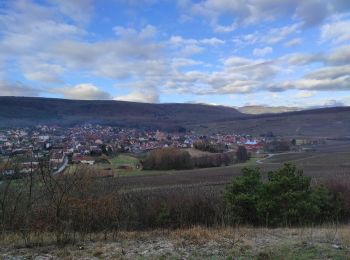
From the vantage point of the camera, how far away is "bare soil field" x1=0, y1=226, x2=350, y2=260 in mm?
6844

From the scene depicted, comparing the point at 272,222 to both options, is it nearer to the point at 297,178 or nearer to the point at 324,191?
the point at 297,178

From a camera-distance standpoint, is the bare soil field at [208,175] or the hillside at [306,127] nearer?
the bare soil field at [208,175]

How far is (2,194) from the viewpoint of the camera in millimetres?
9320

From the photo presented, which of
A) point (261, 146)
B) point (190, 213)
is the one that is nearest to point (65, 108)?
point (261, 146)

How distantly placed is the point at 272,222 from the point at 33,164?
1330cm

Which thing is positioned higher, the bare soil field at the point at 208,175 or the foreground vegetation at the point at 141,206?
Answer: the foreground vegetation at the point at 141,206

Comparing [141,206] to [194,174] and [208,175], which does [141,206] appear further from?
[194,174]

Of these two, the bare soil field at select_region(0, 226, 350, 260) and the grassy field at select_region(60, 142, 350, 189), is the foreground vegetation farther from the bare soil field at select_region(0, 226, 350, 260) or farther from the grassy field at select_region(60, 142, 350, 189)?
the grassy field at select_region(60, 142, 350, 189)

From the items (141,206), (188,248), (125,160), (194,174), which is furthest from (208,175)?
(188,248)

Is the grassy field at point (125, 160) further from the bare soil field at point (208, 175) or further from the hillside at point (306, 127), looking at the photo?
the hillside at point (306, 127)

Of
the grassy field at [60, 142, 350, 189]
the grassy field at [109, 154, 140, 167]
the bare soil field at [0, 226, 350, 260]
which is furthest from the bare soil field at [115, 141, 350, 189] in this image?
the bare soil field at [0, 226, 350, 260]

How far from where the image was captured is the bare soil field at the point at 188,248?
684 cm

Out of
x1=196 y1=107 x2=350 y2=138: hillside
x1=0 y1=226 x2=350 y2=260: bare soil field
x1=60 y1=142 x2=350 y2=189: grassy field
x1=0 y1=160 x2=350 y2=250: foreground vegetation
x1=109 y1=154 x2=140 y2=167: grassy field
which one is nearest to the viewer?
x1=0 y1=226 x2=350 y2=260: bare soil field

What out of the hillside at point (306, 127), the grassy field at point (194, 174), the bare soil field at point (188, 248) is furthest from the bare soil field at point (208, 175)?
the hillside at point (306, 127)
